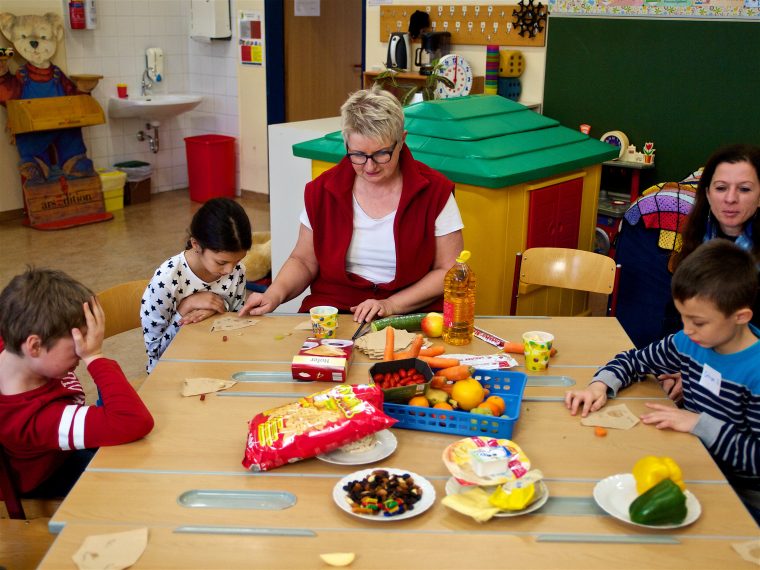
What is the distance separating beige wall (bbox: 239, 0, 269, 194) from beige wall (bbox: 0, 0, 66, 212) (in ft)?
4.79

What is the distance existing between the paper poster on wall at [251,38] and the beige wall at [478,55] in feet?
4.49

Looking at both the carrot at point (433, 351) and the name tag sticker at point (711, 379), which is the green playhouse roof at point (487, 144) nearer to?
the carrot at point (433, 351)

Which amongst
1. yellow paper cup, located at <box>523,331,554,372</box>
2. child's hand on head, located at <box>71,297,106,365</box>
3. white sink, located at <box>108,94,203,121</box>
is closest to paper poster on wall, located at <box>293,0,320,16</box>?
white sink, located at <box>108,94,203,121</box>

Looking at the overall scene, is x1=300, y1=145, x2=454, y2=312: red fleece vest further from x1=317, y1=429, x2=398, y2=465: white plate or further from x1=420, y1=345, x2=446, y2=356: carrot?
x1=317, y1=429, x2=398, y2=465: white plate

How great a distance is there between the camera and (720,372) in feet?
5.86

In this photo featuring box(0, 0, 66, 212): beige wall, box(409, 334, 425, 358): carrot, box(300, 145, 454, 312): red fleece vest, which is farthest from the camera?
box(0, 0, 66, 212): beige wall

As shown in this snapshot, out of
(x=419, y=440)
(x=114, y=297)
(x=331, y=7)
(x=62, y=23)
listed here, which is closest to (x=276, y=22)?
(x=331, y=7)

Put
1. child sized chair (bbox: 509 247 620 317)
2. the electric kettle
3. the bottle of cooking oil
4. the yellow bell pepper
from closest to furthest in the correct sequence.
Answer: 1. the yellow bell pepper
2. the bottle of cooking oil
3. child sized chair (bbox: 509 247 620 317)
4. the electric kettle

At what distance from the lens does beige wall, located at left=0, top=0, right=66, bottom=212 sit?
19.5 feet

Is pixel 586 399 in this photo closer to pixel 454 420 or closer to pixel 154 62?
pixel 454 420

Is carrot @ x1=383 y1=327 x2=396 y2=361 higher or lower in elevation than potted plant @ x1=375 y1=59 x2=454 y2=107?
lower

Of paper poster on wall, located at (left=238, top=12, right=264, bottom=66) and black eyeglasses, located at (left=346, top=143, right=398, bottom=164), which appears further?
paper poster on wall, located at (left=238, top=12, right=264, bottom=66)

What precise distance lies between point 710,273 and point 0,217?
5797 mm

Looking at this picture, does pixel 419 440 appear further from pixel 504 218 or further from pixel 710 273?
pixel 504 218
